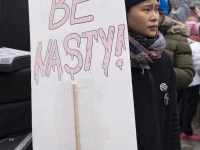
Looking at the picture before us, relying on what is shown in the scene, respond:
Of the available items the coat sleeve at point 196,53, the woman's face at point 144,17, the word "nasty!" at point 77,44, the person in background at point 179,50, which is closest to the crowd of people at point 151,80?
the woman's face at point 144,17

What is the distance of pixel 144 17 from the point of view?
5.55 feet

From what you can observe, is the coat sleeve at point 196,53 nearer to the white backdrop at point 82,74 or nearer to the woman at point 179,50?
the woman at point 179,50

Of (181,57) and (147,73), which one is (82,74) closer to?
(147,73)

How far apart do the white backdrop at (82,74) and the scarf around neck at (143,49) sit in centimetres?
A: 27

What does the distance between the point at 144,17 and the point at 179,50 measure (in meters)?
1.54

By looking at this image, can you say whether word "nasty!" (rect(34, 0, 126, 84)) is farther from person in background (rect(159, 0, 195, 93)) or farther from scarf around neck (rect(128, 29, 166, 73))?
person in background (rect(159, 0, 195, 93))

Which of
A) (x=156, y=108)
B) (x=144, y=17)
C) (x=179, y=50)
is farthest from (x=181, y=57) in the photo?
(x=144, y=17)

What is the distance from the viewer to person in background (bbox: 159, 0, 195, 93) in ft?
10.2

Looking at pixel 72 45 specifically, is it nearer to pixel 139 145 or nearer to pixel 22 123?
pixel 139 145

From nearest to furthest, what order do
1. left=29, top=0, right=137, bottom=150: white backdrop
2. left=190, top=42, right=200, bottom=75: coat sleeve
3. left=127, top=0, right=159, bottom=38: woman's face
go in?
left=29, top=0, right=137, bottom=150: white backdrop < left=127, top=0, right=159, bottom=38: woman's face < left=190, top=42, right=200, bottom=75: coat sleeve

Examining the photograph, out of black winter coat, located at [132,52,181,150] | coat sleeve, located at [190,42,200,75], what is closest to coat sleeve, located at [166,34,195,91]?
coat sleeve, located at [190,42,200,75]

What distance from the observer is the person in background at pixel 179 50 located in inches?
122

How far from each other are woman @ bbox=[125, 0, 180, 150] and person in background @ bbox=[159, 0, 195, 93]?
1.26m

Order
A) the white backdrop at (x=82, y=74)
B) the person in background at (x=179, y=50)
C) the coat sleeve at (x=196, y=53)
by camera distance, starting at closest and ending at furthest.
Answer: the white backdrop at (x=82, y=74)
the person in background at (x=179, y=50)
the coat sleeve at (x=196, y=53)
